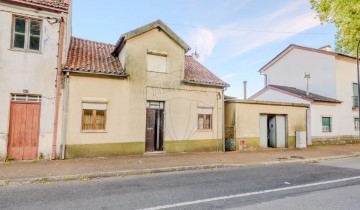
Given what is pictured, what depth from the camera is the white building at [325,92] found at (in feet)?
68.0

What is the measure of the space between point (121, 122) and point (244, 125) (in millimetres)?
7992

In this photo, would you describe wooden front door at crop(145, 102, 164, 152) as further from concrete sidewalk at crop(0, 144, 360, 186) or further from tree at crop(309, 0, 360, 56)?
tree at crop(309, 0, 360, 56)

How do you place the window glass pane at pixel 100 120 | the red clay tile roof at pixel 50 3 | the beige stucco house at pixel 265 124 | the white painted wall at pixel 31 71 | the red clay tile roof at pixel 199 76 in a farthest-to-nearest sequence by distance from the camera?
the beige stucco house at pixel 265 124 → the red clay tile roof at pixel 199 76 → the window glass pane at pixel 100 120 → the red clay tile roof at pixel 50 3 → the white painted wall at pixel 31 71

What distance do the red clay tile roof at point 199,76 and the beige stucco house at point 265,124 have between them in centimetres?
165

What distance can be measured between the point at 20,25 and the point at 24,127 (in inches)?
177

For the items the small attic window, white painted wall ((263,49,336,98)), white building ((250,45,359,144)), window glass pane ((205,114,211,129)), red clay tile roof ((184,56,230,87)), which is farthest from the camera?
white painted wall ((263,49,336,98))

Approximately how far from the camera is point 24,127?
10945mm

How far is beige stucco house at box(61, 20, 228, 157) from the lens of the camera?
12.0 metres

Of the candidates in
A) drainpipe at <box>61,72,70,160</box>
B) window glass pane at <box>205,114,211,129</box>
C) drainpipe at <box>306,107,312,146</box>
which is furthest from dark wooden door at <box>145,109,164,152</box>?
drainpipe at <box>306,107,312,146</box>

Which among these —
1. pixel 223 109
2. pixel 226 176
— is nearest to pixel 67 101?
pixel 226 176

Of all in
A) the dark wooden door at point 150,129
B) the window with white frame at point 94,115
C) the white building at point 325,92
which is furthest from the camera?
the white building at point 325,92

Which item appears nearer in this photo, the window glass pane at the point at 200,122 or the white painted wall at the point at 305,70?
the window glass pane at the point at 200,122

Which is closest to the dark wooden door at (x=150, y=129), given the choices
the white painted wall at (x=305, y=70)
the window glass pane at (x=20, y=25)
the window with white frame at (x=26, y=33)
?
the window with white frame at (x=26, y=33)

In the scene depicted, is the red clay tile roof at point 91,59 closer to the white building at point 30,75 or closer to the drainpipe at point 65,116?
the drainpipe at point 65,116
